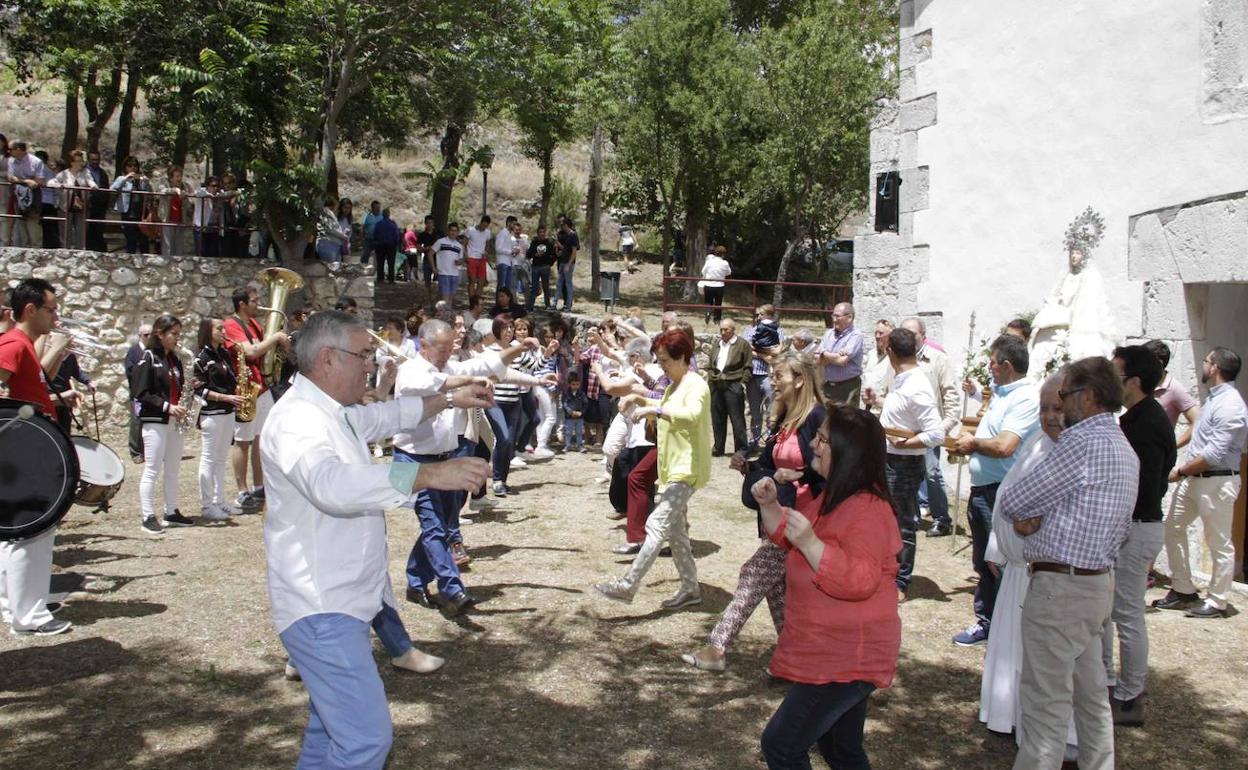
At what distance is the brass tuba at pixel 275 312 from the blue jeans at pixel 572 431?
4198 millimetres

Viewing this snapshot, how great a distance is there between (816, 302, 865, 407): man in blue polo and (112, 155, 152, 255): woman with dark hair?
32.1 ft

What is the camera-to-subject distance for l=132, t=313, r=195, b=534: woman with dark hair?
8180 mm

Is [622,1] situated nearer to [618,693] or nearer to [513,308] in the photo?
[513,308]

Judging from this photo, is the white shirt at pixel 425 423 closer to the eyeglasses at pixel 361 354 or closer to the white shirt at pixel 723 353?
the eyeglasses at pixel 361 354

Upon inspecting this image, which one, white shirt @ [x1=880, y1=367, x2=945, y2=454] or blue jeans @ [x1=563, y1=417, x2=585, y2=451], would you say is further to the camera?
blue jeans @ [x1=563, y1=417, x2=585, y2=451]

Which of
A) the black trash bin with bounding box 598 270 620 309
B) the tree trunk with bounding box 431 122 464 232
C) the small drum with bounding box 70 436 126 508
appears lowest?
the small drum with bounding box 70 436 126 508

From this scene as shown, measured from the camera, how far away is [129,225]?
1463 cm

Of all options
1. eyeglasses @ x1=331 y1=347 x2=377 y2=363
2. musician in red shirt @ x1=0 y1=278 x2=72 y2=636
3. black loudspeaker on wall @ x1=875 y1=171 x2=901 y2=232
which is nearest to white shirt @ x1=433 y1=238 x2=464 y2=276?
black loudspeaker on wall @ x1=875 y1=171 x2=901 y2=232

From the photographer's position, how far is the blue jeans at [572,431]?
1307 cm

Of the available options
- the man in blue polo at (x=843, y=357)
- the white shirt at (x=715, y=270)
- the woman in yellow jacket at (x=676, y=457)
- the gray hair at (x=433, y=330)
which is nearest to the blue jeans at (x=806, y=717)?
the woman in yellow jacket at (x=676, y=457)

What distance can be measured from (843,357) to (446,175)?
11.3m

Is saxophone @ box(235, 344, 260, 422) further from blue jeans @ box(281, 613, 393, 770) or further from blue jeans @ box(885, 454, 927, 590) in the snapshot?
blue jeans @ box(281, 613, 393, 770)

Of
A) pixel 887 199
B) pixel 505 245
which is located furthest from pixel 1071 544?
pixel 505 245

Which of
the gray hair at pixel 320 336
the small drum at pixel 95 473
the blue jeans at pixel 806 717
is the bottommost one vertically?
the blue jeans at pixel 806 717
